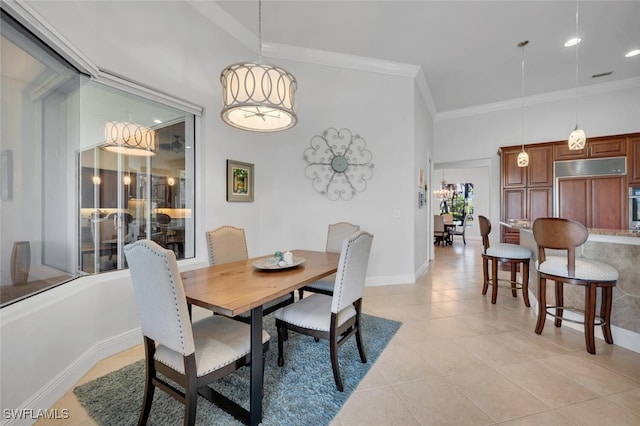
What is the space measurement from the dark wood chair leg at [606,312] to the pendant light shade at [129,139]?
4.29 metres

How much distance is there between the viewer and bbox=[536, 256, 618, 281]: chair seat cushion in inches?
84.4

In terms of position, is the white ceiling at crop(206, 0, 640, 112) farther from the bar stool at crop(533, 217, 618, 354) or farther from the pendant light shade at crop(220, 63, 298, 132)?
the bar stool at crop(533, 217, 618, 354)

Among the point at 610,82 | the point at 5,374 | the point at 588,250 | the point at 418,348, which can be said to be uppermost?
the point at 610,82

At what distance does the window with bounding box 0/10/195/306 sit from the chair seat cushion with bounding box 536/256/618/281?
3.53 meters

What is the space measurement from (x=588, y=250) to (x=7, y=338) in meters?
4.30

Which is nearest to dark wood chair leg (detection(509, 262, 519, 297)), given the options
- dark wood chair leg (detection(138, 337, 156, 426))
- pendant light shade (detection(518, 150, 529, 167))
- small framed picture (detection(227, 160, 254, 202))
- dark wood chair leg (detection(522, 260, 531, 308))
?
dark wood chair leg (detection(522, 260, 531, 308))

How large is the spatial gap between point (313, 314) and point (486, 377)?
4.27 feet

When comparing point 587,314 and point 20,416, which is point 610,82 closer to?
point 587,314

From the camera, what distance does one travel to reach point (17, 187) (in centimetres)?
167

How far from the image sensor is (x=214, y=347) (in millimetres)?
1421

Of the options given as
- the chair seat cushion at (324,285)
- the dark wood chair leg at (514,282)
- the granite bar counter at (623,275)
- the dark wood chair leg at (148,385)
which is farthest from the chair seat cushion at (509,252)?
the dark wood chair leg at (148,385)

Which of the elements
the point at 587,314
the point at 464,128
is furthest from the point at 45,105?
the point at 464,128

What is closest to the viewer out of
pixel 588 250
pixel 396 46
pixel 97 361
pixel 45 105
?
pixel 45 105

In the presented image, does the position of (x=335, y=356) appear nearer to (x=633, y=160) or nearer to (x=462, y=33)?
(x=462, y=33)
